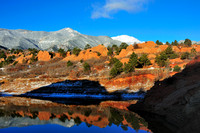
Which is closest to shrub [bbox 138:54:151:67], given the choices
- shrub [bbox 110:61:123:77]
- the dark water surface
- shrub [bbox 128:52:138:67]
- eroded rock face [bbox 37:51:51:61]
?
shrub [bbox 128:52:138:67]

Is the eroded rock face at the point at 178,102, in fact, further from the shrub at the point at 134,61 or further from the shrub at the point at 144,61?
the shrub at the point at 144,61

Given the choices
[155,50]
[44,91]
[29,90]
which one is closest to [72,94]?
[44,91]

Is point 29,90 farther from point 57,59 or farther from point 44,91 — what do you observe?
point 57,59

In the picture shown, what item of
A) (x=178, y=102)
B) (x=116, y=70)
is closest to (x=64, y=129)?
(x=178, y=102)

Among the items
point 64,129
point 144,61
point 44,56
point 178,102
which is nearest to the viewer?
point 64,129

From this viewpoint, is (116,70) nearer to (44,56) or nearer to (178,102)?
(178,102)

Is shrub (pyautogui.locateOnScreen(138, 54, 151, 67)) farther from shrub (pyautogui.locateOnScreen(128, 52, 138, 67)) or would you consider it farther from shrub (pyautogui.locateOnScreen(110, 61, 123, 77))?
shrub (pyautogui.locateOnScreen(110, 61, 123, 77))

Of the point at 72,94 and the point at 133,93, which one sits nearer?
the point at 133,93

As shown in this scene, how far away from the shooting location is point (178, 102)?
17.2 meters

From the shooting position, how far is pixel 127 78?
43.0 meters

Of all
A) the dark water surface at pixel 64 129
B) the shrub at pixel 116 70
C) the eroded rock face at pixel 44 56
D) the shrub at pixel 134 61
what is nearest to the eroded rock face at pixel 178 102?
the dark water surface at pixel 64 129

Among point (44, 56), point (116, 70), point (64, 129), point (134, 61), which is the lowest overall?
point (64, 129)

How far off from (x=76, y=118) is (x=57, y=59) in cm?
7402

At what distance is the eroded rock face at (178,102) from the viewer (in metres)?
13.0
